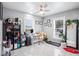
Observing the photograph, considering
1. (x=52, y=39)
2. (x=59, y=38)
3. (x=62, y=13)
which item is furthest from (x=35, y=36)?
(x=62, y=13)

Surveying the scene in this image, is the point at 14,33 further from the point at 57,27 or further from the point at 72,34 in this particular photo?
the point at 72,34

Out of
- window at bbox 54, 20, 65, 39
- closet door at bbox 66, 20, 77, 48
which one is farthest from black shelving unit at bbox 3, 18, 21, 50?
closet door at bbox 66, 20, 77, 48

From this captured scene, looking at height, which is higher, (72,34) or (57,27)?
(57,27)

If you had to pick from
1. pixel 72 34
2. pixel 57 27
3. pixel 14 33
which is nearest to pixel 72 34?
pixel 72 34

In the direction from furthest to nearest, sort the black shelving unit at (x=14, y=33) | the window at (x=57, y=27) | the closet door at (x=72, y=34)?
the closet door at (x=72, y=34) < the black shelving unit at (x=14, y=33) < the window at (x=57, y=27)

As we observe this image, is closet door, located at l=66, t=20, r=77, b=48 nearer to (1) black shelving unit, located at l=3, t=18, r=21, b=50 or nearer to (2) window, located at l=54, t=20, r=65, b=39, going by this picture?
(2) window, located at l=54, t=20, r=65, b=39

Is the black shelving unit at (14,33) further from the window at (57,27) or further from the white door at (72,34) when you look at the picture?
the white door at (72,34)

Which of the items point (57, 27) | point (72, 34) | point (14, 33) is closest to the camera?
point (57, 27)

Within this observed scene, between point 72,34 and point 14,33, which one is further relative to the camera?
point 72,34

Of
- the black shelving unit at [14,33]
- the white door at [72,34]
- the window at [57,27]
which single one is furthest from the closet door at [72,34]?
the black shelving unit at [14,33]

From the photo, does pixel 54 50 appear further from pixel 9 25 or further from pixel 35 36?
pixel 9 25

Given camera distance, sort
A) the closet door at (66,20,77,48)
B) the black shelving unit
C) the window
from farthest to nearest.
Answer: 1. the closet door at (66,20,77,48)
2. the black shelving unit
3. the window

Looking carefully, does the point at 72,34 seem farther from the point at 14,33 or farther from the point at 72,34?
the point at 14,33

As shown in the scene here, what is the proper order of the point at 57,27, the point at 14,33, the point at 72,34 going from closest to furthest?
the point at 57,27 → the point at 14,33 → the point at 72,34
